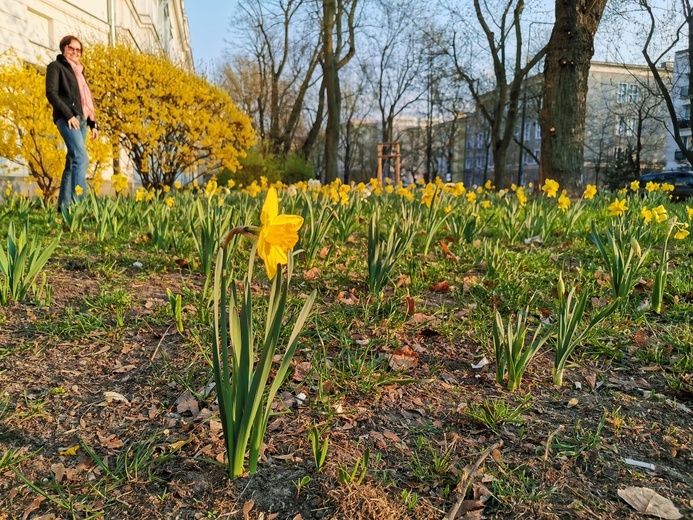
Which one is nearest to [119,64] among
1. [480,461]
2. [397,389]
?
[397,389]

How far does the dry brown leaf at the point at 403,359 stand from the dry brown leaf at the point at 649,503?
2.74 ft

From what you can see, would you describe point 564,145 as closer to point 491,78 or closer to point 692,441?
point 692,441

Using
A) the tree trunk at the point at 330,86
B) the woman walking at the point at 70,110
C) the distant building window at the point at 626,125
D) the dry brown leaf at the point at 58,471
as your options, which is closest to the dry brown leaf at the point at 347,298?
the dry brown leaf at the point at 58,471

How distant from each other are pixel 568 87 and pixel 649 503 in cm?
711

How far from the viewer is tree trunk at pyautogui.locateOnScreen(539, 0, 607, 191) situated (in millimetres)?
7027

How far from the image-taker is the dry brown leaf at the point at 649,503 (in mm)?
1250

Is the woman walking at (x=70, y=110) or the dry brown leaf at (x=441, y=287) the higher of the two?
the woman walking at (x=70, y=110)

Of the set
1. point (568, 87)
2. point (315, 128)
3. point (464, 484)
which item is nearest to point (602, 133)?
point (315, 128)

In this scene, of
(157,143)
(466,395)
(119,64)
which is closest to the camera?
(466,395)

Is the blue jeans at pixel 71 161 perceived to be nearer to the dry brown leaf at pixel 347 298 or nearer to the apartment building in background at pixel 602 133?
the dry brown leaf at pixel 347 298

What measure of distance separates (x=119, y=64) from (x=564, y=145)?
7.17 metres

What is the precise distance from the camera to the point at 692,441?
158 centimetres

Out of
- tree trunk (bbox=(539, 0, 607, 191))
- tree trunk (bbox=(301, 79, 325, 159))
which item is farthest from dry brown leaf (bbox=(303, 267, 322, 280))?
tree trunk (bbox=(301, 79, 325, 159))

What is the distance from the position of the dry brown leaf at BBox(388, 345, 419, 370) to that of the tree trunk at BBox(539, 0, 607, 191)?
6.40 metres
